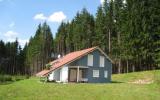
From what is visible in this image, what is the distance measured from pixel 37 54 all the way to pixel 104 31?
4370 cm

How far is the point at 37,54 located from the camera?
402ft

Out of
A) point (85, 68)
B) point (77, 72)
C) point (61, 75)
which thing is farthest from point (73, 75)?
point (85, 68)

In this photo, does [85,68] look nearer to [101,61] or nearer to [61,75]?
[101,61]

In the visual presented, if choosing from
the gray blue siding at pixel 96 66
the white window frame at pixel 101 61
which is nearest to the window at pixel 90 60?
the gray blue siding at pixel 96 66

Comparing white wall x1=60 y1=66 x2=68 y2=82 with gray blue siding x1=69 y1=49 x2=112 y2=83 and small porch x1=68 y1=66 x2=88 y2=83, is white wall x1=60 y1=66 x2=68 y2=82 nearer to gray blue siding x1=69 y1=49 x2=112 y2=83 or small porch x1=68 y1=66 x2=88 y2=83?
small porch x1=68 y1=66 x2=88 y2=83

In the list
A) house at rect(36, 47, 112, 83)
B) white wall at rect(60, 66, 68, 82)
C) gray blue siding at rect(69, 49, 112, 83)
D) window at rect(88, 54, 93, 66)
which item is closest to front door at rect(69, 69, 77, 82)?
house at rect(36, 47, 112, 83)

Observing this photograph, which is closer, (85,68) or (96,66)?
(85,68)

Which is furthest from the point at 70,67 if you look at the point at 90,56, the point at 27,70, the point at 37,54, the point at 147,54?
the point at 27,70

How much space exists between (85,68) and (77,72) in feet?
6.13

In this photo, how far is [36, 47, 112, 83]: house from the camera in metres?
53.8

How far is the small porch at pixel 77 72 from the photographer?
53.9 metres

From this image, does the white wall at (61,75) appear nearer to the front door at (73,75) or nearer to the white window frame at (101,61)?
the front door at (73,75)

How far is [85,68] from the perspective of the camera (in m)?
54.9

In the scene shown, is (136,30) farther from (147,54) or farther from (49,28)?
(49,28)
